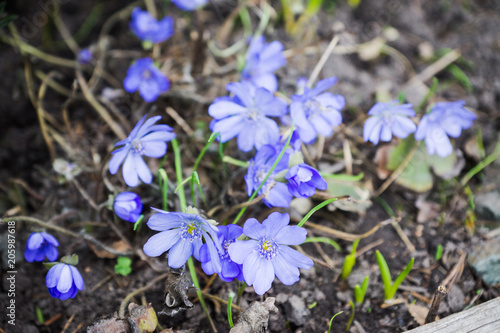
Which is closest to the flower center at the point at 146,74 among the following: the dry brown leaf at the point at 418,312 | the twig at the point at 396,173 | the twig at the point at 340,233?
the twig at the point at 340,233

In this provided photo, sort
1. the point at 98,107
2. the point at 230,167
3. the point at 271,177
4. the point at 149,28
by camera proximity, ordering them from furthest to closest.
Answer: the point at 149,28 < the point at 98,107 < the point at 230,167 < the point at 271,177

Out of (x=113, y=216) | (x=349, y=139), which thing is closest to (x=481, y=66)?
(x=349, y=139)

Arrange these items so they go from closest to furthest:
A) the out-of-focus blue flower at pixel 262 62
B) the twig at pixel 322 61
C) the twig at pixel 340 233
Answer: the twig at pixel 340 233
the out-of-focus blue flower at pixel 262 62
the twig at pixel 322 61

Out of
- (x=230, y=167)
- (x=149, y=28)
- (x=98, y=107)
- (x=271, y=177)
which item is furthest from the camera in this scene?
(x=149, y=28)

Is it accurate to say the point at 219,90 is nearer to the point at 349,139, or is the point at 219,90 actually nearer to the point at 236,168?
the point at 236,168

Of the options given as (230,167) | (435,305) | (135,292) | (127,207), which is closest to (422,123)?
(435,305)

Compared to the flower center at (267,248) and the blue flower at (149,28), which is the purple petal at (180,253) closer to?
the flower center at (267,248)

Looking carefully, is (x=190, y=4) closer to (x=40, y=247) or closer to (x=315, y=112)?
(x=315, y=112)
